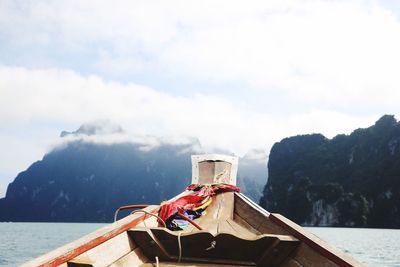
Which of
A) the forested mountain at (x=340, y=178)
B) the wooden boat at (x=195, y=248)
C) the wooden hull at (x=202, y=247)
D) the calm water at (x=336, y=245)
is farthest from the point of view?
the forested mountain at (x=340, y=178)

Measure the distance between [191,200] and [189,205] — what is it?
0.49 ft

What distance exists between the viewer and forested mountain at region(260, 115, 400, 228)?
145250mm

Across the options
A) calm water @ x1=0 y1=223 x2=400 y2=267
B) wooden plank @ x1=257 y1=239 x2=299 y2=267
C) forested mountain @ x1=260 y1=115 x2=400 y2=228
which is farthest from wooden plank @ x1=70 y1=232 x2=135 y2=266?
forested mountain @ x1=260 y1=115 x2=400 y2=228

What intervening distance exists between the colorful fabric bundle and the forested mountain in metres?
145

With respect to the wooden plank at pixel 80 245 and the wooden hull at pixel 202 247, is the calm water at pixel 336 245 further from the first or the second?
the wooden plank at pixel 80 245

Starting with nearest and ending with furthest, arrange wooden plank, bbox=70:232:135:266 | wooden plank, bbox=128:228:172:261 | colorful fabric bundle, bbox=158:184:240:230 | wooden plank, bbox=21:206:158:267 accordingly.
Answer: wooden plank, bbox=21:206:158:267, wooden plank, bbox=70:232:135:266, wooden plank, bbox=128:228:172:261, colorful fabric bundle, bbox=158:184:240:230

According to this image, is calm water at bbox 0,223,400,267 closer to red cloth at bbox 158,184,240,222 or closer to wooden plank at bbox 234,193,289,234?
red cloth at bbox 158,184,240,222

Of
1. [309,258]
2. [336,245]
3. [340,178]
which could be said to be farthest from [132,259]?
[340,178]

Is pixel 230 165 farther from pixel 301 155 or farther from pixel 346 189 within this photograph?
pixel 301 155

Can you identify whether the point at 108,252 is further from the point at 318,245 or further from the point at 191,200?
the point at 191,200

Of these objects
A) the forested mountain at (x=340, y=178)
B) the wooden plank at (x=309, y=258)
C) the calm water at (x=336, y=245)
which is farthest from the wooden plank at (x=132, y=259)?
the forested mountain at (x=340, y=178)

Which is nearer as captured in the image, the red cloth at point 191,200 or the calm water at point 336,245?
the red cloth at point 191,200

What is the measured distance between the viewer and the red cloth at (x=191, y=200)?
18.0 feet

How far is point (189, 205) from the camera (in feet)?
22.8
